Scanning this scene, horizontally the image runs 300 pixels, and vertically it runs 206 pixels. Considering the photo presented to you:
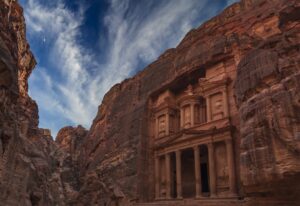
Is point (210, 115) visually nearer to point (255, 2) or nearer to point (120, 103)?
point (255, 2)

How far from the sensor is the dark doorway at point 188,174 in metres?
19.7

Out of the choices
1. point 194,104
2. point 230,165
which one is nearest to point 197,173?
point 230,165

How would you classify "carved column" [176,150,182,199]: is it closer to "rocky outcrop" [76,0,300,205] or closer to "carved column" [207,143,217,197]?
"carved column" [207,143,217,197]

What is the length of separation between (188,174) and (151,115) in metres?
6.29

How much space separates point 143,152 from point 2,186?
42.1 ft

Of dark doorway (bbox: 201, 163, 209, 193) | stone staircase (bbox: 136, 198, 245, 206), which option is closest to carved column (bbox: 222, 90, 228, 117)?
dark doorway (bbox: 201, 163, 209, 193)

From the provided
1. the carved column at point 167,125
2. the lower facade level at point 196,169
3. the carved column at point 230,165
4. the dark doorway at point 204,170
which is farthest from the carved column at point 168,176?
the carved column at point 230,165

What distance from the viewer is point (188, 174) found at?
68.1ft

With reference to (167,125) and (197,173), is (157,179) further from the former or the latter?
(167,125)

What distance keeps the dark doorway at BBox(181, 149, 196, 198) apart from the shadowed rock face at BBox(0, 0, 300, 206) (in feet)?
8.66

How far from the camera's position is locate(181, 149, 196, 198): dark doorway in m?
19.7

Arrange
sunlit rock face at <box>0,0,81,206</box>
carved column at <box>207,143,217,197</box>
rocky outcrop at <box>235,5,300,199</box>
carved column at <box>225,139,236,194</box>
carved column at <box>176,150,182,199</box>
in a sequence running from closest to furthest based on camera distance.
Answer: rocky outcrop at <box>235,5,300,199</box> → sunlit rock face at <box>0,0,81,206</box> → carved column at <box>225,139,236,194</box> → carved column at <box>207,143,217,197</box> → carved column at <box>176,150,182,199</box>

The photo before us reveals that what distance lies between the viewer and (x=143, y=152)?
21.9m

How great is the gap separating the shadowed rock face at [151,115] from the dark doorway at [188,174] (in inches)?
104
